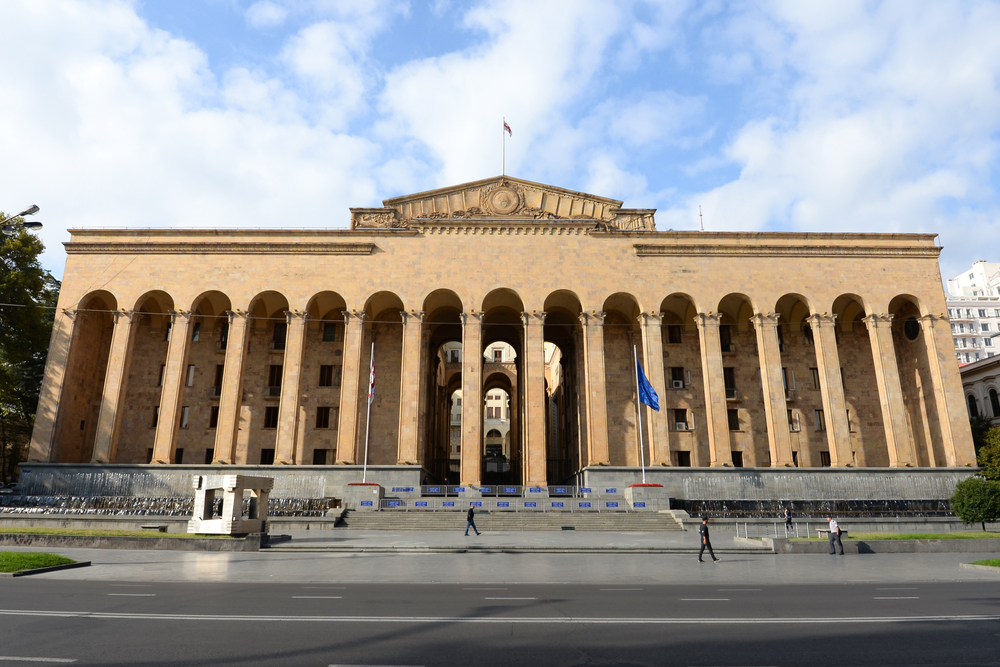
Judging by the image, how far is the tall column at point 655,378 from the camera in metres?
36.4

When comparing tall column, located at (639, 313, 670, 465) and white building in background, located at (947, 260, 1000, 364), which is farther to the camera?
white building in background, located at (947, 260, 1000, 364)

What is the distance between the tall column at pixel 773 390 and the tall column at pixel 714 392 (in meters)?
2.41

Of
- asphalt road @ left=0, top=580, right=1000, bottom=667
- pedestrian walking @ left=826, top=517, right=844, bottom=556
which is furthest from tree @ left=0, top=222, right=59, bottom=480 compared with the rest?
pedestrian walking @ left=826, top=517, right=844, bottom=556

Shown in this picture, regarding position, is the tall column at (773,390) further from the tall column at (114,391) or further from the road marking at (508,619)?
the tall column at (114,391)

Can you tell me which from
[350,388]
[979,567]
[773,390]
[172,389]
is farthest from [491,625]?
[172,389]

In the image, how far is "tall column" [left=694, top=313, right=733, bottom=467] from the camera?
3603 cm

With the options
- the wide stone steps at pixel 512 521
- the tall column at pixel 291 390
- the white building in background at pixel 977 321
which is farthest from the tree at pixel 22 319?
the white building in background at pixel 977 321

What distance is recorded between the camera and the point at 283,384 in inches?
1453

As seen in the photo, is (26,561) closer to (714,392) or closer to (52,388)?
(52,388)

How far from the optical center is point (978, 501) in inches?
968

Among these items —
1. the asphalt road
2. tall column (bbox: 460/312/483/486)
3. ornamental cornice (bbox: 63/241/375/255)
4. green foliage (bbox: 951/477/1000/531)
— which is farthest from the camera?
ornamental cornice (bbox: 63/241/375/255)

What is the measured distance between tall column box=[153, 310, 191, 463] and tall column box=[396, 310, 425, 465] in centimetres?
1292

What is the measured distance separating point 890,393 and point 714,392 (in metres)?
10.3

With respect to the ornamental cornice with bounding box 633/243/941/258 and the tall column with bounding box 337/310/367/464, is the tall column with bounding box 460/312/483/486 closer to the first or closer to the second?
the tall column with bounding box 337/310/367/464
